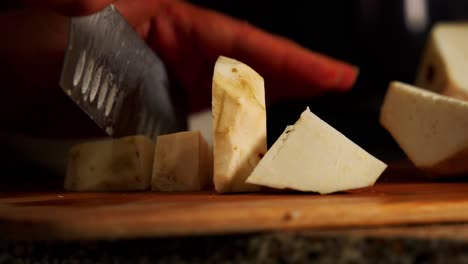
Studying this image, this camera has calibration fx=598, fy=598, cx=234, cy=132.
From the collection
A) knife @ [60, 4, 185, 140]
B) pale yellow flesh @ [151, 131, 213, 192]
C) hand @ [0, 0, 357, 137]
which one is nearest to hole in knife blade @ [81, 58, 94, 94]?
knife @ [60, 4, 185, 140]

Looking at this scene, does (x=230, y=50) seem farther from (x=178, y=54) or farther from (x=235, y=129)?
(x=235, y=129)

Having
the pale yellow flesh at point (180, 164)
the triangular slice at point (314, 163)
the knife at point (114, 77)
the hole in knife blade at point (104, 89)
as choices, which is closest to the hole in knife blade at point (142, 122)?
the knife at point (114, 77)

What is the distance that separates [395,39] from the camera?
143 centimetres

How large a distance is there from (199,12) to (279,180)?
0.68 metres

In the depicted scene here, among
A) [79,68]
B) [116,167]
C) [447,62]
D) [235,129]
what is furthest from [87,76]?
[447,62]

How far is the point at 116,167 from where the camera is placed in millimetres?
788

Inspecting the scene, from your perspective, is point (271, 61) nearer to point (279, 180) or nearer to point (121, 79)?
point (121, 79)

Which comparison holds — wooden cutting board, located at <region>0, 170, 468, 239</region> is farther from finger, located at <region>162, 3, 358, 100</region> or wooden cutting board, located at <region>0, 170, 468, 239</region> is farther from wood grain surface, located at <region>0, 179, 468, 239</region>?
finger, located at <region>162, 3, 358, 100</region>

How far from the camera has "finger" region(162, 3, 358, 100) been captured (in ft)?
3.76

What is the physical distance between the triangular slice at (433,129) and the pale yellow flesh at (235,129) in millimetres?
231

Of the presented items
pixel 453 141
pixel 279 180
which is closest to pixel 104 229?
pixel 279 180

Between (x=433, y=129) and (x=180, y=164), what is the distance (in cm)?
A: 32

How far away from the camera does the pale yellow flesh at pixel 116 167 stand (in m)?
0.78

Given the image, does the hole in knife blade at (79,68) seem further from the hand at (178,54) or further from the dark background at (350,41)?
the dark background at (350,41)
